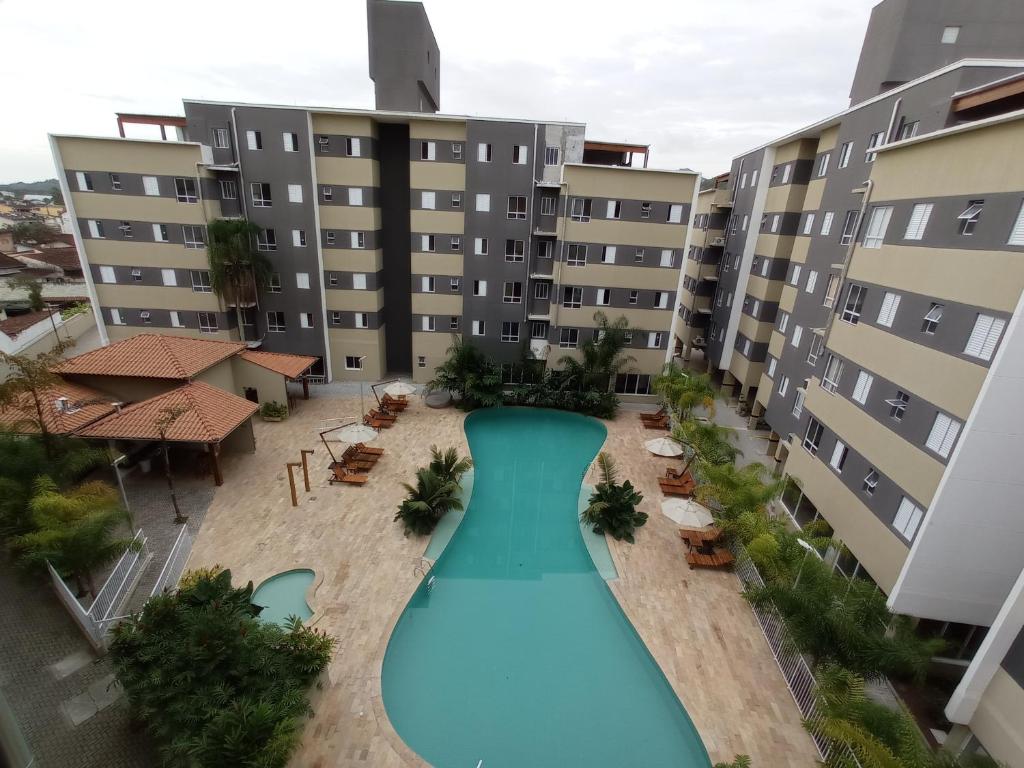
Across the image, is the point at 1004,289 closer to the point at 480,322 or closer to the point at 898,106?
the point at 898,106

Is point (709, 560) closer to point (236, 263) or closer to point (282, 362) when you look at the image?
point (282, 362)

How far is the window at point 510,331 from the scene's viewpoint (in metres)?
29.5

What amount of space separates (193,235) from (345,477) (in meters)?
17.3

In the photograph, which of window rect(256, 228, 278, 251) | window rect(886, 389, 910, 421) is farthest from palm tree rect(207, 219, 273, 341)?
window rect(886, 389, 910, 421)

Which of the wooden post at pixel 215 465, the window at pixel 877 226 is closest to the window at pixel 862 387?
the window at pixel 877 226

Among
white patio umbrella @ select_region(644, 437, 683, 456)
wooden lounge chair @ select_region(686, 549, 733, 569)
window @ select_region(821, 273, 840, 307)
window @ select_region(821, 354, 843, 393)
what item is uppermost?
window @ select_region(821, 273, 840, 307)

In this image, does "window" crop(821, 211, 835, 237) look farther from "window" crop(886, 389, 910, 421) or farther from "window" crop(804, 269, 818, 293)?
"window" crop(886, 389, 910, 421)

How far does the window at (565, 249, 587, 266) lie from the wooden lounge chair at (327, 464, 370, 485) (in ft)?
52.2

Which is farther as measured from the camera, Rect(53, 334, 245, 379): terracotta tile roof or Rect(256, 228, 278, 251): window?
Rect(256, 228, 278, 251): window

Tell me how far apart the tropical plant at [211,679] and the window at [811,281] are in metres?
24.1

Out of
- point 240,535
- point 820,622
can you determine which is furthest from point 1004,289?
point 240,535

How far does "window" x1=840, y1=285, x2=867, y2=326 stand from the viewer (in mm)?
15938

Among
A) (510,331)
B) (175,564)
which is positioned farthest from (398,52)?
(175,564)

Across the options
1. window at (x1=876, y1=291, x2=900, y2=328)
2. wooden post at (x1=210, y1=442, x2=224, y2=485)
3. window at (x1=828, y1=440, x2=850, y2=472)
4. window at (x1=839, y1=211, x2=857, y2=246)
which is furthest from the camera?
window at (x1=839, y1=211, x2=857, y2=246)
